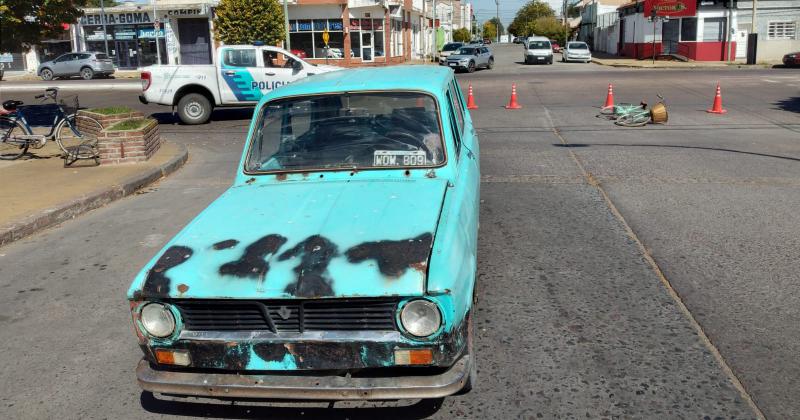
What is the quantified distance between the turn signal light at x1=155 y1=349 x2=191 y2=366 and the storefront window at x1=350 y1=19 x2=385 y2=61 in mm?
45150

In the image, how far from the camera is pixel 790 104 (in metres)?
19.4

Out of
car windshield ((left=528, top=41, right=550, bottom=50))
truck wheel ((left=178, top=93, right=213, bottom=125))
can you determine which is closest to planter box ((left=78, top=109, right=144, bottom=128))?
truck wheel ((left=178, top=93, right=213, bottom=125))

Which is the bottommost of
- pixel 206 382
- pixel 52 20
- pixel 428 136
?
pixel 206 382

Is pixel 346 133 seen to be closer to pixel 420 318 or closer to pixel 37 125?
pixel 420 318

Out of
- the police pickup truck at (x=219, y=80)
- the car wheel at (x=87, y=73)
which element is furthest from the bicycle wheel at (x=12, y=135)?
the car wheel at (x=87, y=73)

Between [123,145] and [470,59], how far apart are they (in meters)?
30.4

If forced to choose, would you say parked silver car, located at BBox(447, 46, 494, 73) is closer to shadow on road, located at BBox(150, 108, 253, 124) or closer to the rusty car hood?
shadow on road, located at BBox(150, 108, 253, 124)

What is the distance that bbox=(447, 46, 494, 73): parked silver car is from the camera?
3897cm

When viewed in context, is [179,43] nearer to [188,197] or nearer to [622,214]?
[188,197]

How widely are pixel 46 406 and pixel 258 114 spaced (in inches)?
88.6

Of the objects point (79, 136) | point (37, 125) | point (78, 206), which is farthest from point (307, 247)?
point (37, 125)

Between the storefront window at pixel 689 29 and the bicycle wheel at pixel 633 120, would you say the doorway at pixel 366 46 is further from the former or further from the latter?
the bicycle wheel at pixel 633 120

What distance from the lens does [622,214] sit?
25.0 feet

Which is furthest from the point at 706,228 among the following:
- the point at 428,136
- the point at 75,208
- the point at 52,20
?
the point at 52,20
